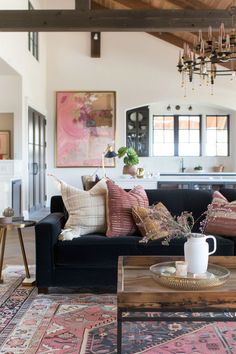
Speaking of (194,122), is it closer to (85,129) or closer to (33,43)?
(85,129)

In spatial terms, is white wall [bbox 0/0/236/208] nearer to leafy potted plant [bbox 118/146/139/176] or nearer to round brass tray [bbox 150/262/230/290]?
leafy potted plant [bbox 118/146/139/176]

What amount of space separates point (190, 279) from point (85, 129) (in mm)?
8766

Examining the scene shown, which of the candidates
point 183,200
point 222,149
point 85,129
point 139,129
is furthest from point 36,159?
point 183,200

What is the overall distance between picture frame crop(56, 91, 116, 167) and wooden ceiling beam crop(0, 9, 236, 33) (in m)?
4.03

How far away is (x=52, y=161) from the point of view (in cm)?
1080

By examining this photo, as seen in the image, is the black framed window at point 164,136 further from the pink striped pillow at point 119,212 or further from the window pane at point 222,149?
the pink striped pillow at point 119,212

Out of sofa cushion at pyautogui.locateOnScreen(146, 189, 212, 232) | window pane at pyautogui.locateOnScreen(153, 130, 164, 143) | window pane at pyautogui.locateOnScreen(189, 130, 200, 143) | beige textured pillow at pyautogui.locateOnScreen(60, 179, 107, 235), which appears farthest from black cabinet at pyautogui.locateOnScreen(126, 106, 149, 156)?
beige textured pillow at pyautogui.locateOnScreen(60, 179, 107, 235)

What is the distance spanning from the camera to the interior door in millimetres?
8863

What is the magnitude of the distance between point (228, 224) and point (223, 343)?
4.47ft

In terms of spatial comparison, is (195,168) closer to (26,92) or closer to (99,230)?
(26,92)

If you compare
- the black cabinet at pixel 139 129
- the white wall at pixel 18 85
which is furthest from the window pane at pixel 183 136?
the white wall at pixel 18 85

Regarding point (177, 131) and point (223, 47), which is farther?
point (177, 131)

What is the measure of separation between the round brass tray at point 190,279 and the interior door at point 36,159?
6563 mm

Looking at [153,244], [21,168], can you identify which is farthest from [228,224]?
[21,168]
